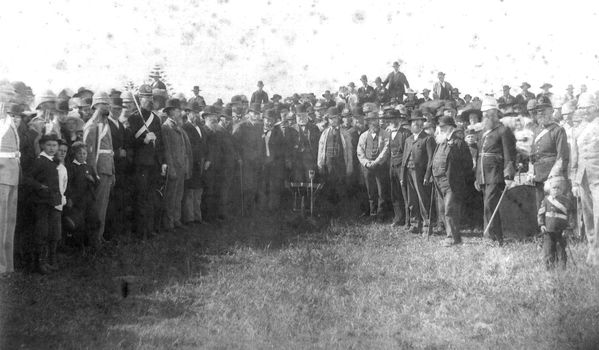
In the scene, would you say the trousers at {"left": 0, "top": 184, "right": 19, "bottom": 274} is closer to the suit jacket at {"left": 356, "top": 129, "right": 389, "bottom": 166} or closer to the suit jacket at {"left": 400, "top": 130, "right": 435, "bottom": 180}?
the suit jacket at {"left": 400, "top": 130, "right": 435, "bottom": 180}

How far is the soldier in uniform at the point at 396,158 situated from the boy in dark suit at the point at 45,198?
6.43m

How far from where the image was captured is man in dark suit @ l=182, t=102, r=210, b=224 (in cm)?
1273

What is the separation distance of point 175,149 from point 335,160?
3.97m

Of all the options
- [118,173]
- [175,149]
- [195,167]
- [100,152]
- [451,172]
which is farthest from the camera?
[195,167]

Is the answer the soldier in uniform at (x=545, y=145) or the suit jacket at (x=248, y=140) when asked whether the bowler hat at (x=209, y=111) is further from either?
the soldier in uniform at (x=545, y=145)

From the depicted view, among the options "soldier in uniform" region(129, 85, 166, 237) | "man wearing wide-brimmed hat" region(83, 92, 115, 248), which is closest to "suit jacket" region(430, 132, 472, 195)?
"soldier in uniform" region(129, 85, 166, 237)

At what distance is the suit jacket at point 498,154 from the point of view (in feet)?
36.9

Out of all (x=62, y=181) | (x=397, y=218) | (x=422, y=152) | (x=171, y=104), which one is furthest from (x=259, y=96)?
(x=62, y=181)

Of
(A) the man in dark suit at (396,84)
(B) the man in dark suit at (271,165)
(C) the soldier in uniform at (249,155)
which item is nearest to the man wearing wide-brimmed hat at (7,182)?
(C) the soldier in uniform at (249,155)

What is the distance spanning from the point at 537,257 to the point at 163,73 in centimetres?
634

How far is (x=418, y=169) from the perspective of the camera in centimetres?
1264

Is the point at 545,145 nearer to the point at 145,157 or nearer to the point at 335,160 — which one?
the point at 335,160

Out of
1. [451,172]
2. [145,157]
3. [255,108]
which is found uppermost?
[255,108]

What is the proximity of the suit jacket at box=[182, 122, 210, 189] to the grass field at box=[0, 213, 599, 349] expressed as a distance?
208 centimetres
